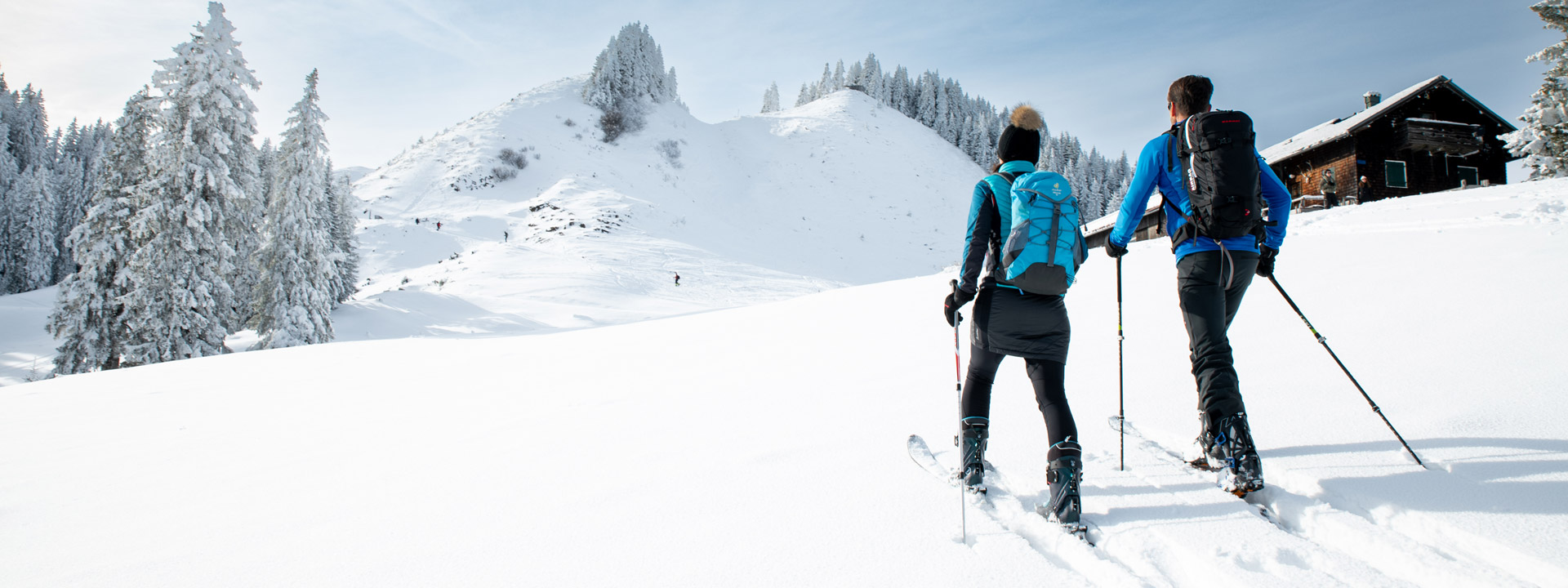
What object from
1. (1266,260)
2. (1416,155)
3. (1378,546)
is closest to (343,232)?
(1266,260)

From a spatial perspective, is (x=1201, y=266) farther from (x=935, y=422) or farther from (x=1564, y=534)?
(x=935, y=422)

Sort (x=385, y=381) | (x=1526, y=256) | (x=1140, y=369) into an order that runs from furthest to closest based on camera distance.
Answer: (x=385, y=381) → (x=1526, y=256) → (x=1140, y=369)

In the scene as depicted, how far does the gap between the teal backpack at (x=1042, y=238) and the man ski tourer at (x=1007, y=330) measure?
2.7 inches

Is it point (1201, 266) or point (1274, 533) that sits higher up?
point (1201, 266)

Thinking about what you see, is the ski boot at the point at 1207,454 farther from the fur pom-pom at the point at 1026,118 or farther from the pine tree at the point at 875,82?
the pine tree at the point at 875,82

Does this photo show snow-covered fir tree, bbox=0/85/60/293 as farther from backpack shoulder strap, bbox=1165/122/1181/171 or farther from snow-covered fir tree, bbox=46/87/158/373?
backpack shoulder strap, bbox=1165/122/1181/171

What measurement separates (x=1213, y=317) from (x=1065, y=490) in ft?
3.92

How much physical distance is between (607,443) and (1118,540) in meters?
3.09

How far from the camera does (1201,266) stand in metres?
2.84

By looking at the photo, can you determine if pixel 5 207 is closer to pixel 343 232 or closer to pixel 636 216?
pixel 343 232

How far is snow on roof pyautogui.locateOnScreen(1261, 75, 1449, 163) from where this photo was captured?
19625 mm

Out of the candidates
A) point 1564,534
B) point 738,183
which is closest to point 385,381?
point 1564,534

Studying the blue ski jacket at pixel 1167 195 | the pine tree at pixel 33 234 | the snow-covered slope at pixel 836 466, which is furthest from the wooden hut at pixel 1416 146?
the pine tree at pixel 33 234

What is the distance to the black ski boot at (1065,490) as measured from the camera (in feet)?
7.95
